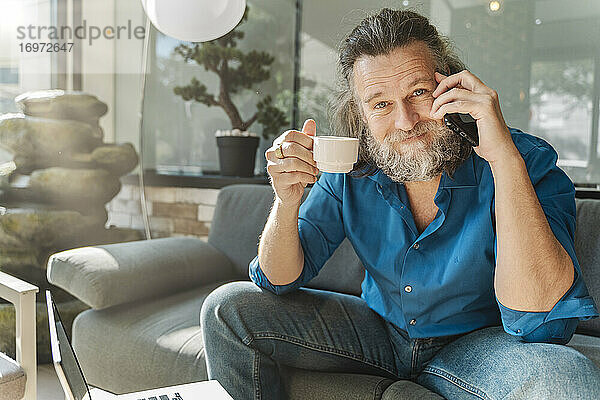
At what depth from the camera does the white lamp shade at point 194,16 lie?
82.9 inches

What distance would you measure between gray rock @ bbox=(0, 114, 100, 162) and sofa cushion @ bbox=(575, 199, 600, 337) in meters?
1.96

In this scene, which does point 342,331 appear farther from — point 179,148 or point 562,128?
point 179,148

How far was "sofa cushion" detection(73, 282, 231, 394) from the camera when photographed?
1.77m

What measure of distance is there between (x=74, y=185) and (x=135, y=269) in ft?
2.49

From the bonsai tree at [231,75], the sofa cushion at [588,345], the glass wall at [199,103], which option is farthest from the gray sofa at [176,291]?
the glass wall at [199,103]

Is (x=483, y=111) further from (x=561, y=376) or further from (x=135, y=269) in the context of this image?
(x=135, y=269)

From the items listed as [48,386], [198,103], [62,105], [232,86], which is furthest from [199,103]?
[48,386]

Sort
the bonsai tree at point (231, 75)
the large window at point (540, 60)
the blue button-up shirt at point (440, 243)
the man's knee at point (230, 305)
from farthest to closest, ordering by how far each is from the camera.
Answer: the bonsai tree at point (231, 75) < the large window at point (540, 60) < the man's knee at point (230, 305) < the blue button-up shirt at point (440, 243)

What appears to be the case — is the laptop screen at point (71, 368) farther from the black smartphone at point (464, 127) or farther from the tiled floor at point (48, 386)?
the tiled floor at point (48, 386)

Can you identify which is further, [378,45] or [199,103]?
[199,103]

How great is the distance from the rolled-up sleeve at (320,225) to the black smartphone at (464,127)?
0.41 metres

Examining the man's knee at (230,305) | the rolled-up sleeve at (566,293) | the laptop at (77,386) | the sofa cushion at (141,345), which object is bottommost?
the sofa cushion at (141,345)

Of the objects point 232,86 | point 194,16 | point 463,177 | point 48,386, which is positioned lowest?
point 48,386

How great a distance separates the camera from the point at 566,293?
1207mm
